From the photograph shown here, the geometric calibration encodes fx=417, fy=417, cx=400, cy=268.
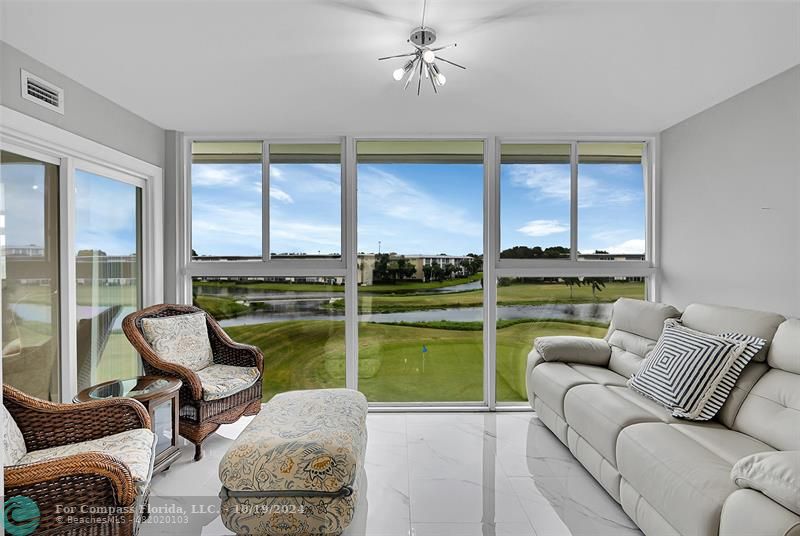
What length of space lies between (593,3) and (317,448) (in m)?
2.50

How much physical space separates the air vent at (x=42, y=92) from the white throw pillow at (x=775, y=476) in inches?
155

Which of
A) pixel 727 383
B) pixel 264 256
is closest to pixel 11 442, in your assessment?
pixel 264 256

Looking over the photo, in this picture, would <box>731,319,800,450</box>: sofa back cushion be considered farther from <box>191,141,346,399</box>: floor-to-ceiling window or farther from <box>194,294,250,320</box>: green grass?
<box>194,294,250,320</box>: green grass

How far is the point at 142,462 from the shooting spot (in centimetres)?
188

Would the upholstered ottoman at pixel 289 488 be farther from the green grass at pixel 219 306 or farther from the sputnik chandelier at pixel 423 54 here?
the green grass at pixel 219 306

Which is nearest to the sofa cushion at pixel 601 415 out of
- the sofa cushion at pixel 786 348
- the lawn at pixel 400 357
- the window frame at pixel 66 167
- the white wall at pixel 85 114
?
the sofa cushion at pixel 786 348

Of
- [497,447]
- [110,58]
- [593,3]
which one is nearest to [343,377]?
[497,447]

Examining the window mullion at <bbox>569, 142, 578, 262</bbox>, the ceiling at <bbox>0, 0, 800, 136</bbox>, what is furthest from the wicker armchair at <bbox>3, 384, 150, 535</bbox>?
the window mullion at <bbox>569, 142, 578, 262</bbox>

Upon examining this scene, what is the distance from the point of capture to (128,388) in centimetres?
254

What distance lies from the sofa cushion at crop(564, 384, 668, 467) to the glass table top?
2582mm

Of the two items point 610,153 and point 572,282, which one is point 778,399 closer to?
point 572,282

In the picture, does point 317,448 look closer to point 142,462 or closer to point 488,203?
point 142,462

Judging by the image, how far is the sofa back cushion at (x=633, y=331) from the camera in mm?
3031

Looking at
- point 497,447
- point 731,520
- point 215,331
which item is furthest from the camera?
point 215,331
